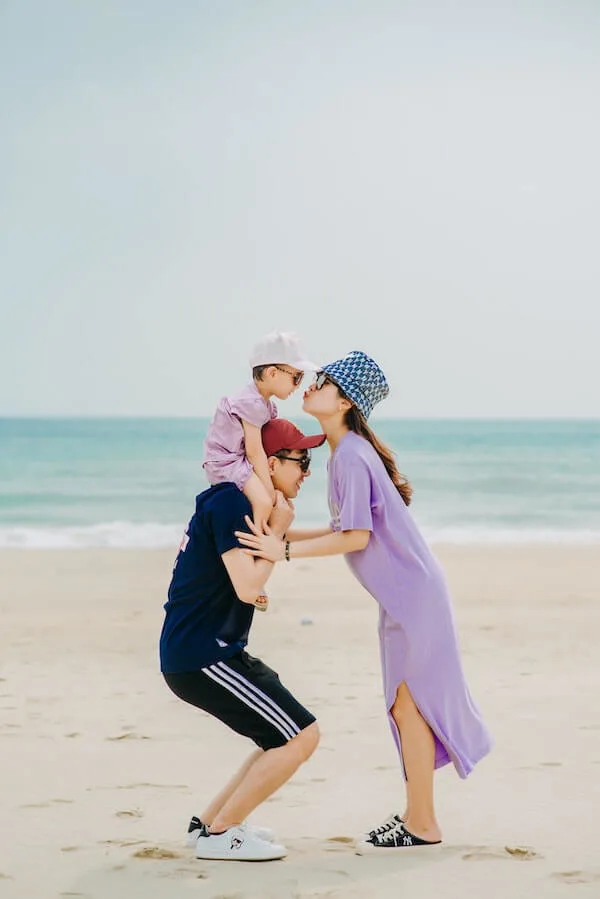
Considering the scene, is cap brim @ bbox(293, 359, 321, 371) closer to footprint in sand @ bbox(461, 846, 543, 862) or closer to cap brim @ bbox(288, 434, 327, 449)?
cap brim @ bbox(288, 434, 327, 449)

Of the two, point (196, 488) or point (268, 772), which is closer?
point (268, 772)

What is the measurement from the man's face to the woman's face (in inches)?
6.5

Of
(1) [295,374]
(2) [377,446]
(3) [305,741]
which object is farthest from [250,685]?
(1) [295,374]

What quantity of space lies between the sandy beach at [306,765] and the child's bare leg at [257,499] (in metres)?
1.29

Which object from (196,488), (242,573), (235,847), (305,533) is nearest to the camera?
(242,573)

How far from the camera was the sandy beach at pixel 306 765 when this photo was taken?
4.19 metres

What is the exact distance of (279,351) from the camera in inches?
167

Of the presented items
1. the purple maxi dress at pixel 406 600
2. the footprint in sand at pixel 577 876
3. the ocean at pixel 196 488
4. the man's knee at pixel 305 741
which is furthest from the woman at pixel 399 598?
the ocean at pixel 196 488

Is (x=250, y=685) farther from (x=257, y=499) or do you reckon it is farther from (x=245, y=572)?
(x=257, y=499)

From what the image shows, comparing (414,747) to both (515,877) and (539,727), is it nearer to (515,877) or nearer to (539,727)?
(515,877)

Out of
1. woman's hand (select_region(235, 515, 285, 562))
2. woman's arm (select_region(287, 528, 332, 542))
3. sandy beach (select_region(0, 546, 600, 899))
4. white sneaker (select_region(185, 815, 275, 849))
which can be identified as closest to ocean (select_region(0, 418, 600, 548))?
sandy beach (select_region(0, 546, 600, 899))

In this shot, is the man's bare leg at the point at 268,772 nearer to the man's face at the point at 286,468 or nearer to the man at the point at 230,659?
the man at the point at 230,659

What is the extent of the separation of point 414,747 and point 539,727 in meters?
2.41

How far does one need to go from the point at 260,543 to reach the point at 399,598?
0.63 m
